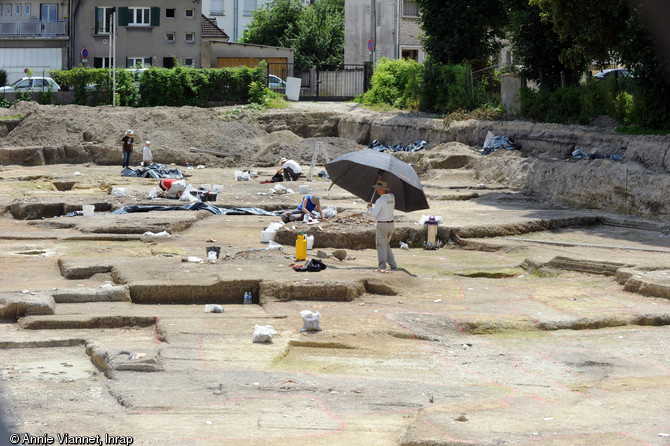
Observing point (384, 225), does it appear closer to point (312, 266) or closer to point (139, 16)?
point (312, 266)

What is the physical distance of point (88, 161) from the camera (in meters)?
33.3

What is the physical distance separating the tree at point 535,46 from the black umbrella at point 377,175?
1442cm

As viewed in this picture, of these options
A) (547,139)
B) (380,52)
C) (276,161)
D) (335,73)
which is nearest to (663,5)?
(547,139)

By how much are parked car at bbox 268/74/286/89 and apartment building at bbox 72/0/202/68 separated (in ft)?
20.5

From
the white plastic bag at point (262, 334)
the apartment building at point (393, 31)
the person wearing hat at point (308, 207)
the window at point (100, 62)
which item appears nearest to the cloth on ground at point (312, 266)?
the white plastic bag at point (262, 334)

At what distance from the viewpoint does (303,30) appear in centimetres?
5556

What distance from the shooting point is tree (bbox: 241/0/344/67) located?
182 feet

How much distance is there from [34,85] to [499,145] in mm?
24199

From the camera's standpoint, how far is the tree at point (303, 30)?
55469 mm

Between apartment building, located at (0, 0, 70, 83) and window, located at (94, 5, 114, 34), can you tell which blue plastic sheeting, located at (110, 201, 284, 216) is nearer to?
window, located at (94, 5, 114, 34)

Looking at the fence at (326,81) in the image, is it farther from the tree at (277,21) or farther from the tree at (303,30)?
the tree at (277,21)

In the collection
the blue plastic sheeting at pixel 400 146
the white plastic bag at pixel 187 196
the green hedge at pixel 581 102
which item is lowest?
the white plastic bag at pixel 187 196

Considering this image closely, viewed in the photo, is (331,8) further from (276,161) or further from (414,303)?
(414,303)

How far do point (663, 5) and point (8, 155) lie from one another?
23.3m
